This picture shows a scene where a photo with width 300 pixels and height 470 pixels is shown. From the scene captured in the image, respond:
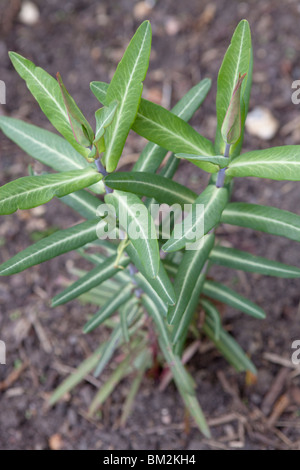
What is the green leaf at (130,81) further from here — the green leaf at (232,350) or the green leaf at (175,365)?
the green leaf at (232,350)

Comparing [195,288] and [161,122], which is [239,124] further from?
[195,288]

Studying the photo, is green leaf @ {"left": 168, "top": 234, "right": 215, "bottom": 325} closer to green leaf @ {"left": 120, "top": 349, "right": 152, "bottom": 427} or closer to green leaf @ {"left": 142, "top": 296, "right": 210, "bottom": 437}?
green leaf @ {"left": 142, "top": 296, "right": 210, "bottom": 437}

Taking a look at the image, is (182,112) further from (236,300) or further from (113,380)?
(113,380)

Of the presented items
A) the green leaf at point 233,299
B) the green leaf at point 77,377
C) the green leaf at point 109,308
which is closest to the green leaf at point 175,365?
the green leaf at point 109,308

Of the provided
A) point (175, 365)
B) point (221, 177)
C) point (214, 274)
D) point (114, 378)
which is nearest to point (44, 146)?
point (221, 177)

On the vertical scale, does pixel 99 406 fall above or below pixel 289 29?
below

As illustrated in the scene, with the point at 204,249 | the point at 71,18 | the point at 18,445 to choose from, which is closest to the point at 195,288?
the point at 204,249
